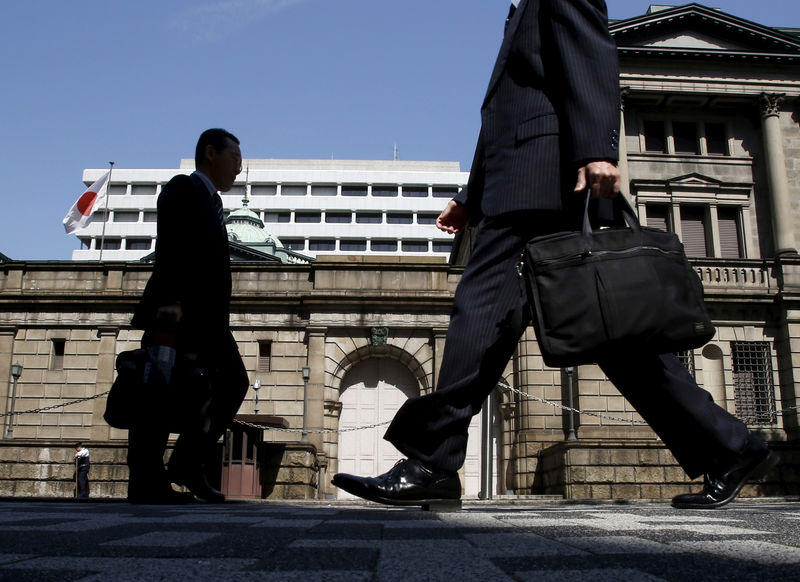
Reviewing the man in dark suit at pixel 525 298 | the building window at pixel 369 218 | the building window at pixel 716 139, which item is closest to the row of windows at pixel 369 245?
the building window at pixel 369 218

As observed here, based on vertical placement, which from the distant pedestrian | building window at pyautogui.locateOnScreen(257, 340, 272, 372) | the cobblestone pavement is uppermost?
building window at pyautogui.locateOnScreen(257, 340, 272, 372)

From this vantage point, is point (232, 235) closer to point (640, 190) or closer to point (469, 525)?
point (640, 190)

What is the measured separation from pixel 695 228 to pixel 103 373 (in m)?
19.5

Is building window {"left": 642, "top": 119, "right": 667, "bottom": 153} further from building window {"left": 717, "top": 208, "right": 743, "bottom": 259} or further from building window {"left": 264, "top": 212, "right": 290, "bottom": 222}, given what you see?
building window {"left": 264, "top": 212, "right": 290, "bottom": 222}

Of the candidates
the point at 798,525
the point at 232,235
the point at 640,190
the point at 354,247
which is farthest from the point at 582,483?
the point at 354,247

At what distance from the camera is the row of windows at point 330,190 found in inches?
3435

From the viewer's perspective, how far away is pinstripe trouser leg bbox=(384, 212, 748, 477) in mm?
3020

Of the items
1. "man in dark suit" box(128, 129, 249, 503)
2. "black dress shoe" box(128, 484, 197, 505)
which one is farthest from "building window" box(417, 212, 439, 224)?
"black dress shoe" box(128, 484, 197, 505)

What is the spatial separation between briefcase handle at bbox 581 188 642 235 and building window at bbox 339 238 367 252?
8238cm

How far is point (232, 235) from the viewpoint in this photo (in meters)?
38.4

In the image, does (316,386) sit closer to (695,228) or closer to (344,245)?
(695,228)

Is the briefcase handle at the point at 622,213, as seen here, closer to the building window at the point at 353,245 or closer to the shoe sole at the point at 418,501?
the shoe sole at the point at 418,501

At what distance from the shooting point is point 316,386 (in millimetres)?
21391

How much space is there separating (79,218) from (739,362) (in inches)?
867
